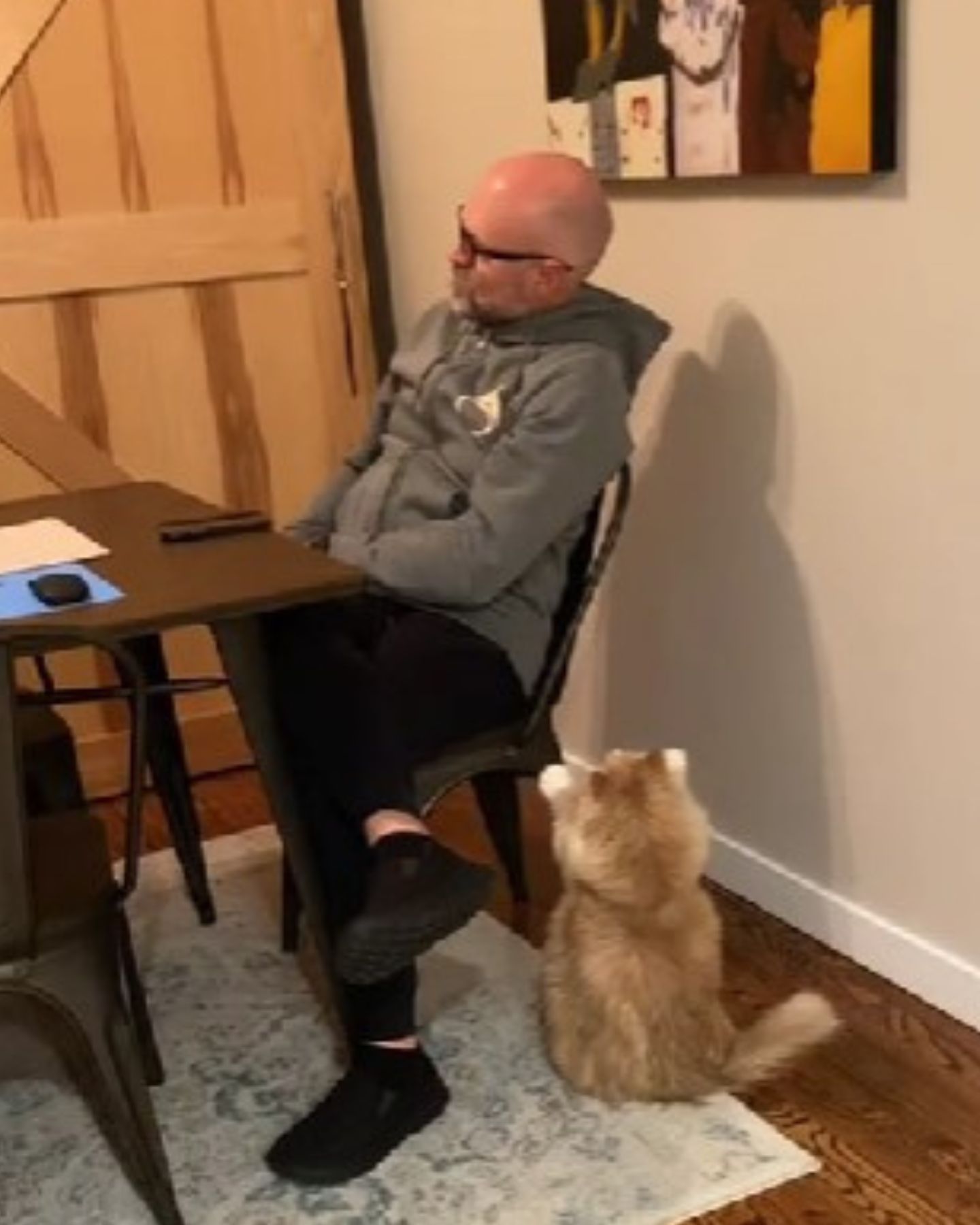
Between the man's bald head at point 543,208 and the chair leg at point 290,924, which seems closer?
the man's bald head at point 543,208

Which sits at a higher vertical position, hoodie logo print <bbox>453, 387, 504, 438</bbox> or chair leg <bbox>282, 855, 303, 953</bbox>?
hoodie logo print <bbox>453, 387, 504, 438</bbox>

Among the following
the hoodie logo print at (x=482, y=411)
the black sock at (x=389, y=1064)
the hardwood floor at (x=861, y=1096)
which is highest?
the hoodie logo print at (x=482, y=411)

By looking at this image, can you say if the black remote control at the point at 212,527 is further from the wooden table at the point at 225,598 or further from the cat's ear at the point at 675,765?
the cat's ear at the point at 675,765

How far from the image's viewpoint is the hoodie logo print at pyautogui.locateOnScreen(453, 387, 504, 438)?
2.28m

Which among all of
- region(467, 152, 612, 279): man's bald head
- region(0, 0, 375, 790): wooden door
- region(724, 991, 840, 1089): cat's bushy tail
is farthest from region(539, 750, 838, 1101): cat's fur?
region(0, 0, 375, 790): wooden door

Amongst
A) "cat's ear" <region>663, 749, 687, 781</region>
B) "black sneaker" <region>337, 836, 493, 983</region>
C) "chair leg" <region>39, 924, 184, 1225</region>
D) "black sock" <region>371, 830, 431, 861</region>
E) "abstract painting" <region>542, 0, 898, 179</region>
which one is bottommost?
"chair leg" <region>39, 924, 184, 1225</region>

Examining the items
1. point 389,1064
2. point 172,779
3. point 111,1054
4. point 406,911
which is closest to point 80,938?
point 111,1054

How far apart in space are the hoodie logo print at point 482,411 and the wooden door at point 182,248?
0.97 m

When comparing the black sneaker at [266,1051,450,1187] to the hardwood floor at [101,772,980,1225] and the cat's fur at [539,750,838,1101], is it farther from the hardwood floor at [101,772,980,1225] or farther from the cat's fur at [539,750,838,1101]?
the hardwood floor at [101,772,980,1225]

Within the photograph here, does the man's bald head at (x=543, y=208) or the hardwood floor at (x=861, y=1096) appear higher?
the man's bald head at (x=543, y=208)

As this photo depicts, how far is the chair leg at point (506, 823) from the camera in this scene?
103 inches

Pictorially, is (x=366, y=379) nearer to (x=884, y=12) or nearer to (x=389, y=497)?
(x=389, y=497)

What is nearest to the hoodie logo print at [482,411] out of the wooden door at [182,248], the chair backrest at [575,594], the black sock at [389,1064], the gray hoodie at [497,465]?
the gray hoodie at [497,465]

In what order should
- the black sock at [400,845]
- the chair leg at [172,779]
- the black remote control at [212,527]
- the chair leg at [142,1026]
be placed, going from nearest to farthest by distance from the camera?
1. the black sock at [400,845]
2. the black remote control at [212,527]
3. the chair leg at [142,1026]
4. the chair leg at [172,779]
